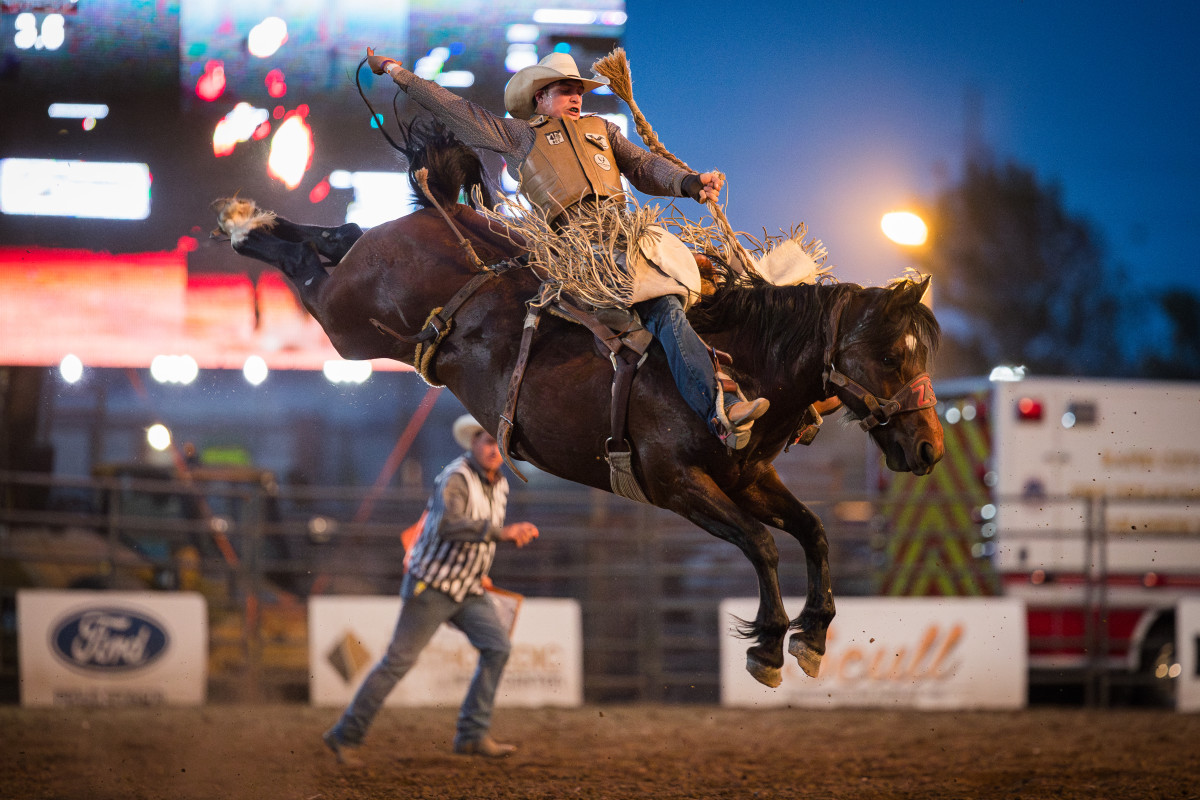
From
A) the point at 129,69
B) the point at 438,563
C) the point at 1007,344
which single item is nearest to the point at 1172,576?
the point at 438,563

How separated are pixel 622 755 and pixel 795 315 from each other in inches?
157

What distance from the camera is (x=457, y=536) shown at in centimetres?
635

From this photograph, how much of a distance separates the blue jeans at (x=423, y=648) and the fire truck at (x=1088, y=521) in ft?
14.5

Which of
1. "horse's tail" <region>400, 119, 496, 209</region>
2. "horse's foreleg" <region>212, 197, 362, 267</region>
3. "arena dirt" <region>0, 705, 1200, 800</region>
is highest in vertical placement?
"horse's tail" <region>400, 119, 496, 209</region>

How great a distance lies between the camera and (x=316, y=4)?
7.20 m

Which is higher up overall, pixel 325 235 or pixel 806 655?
pixel 325 235

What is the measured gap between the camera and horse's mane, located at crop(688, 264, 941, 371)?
434 centimetres

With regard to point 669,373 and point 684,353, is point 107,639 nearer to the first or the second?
point 669,373

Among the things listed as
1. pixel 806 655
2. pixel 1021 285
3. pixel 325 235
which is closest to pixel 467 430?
pixel 325 235

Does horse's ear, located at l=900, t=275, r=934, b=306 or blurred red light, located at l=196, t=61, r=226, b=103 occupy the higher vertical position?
blurred red light, located at l=196, t=61, r=226, b=103

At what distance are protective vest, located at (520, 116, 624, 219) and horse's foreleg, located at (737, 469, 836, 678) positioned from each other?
4.84 ft

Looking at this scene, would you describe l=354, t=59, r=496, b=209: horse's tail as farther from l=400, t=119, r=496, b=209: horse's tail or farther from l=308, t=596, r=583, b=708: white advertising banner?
l=308, t=596, r=583, b=708: white advertising banner

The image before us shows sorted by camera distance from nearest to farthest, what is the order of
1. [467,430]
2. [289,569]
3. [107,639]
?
1. [467,430]
2. [107,639]
3. [289,569]

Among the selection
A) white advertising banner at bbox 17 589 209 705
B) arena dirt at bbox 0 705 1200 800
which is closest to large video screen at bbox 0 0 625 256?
white advertising banner at bbox 17 589 209 705
